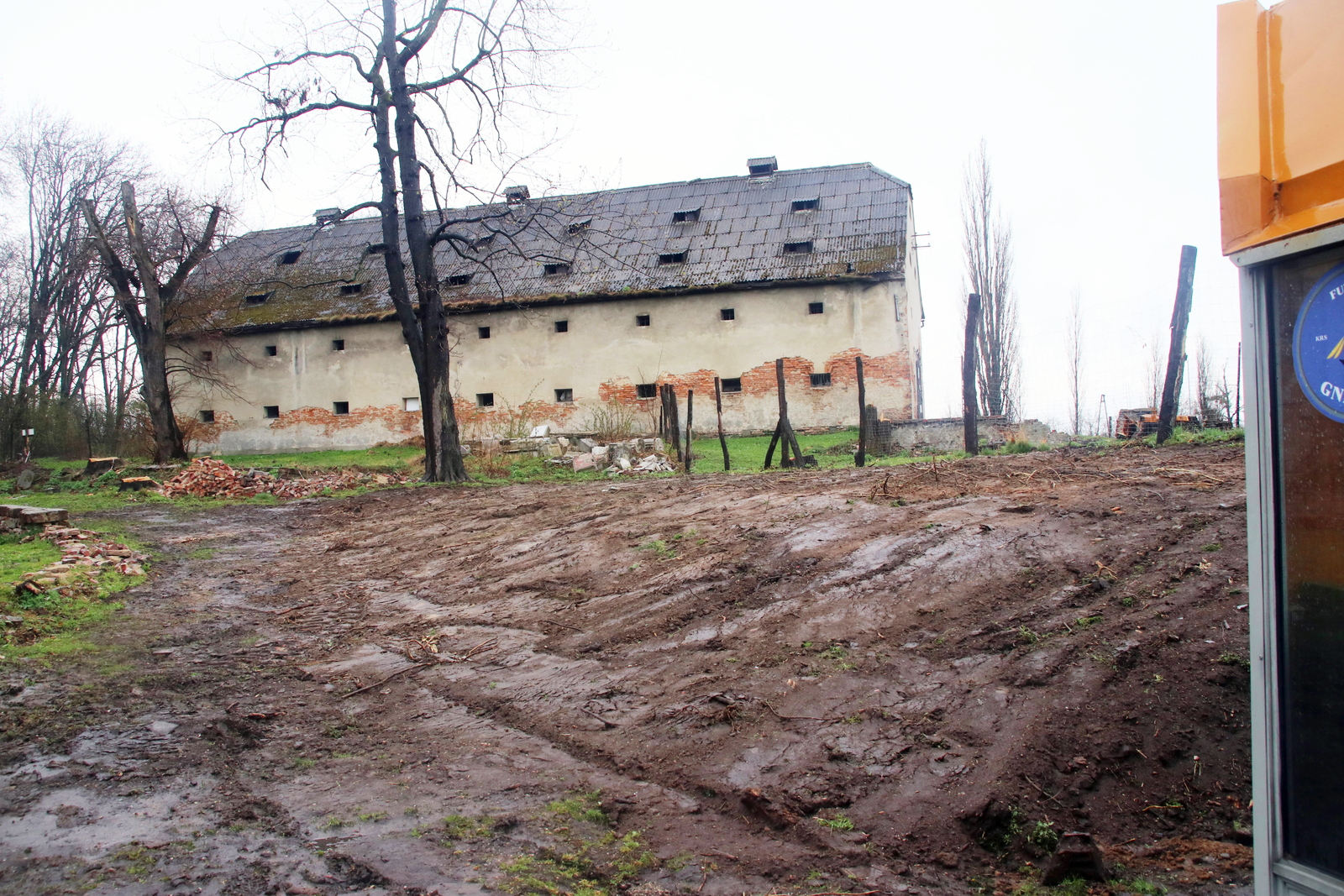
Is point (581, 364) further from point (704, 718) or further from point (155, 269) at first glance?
point (704, 718)

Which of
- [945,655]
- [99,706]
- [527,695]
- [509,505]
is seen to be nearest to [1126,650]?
[945,655]

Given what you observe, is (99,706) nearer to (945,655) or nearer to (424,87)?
(945,655)

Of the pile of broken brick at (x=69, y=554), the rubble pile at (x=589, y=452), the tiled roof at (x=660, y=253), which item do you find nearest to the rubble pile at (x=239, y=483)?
the rubble pile at (x=589, y=452)

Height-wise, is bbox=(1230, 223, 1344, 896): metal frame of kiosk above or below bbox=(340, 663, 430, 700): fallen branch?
above

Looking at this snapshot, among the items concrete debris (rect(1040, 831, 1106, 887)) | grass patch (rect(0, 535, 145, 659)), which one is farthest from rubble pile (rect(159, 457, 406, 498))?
concrete debris (rect(1040, 831, 1106, 887))

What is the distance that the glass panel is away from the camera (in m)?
2.07

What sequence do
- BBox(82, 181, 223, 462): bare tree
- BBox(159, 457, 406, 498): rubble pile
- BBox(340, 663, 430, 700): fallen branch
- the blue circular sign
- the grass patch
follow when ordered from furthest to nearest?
BBox(82, 181, 223, 462): bare tree < BBox(159, 457, 406, 498): rubble pile < the grass patch < BBox(340, 663, 430, 700): fallen branch < the blue circular sign

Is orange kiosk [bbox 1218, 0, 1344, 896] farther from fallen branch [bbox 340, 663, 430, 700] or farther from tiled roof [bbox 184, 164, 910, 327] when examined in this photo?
tiled roof [bbox 184, 164, 910, 327]

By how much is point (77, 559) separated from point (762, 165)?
928 inches

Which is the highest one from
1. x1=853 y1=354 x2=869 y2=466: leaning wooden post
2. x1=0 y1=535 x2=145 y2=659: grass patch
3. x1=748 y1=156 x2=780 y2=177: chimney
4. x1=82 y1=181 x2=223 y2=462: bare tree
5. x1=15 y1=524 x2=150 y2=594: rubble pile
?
x1=748 y1=156 x2=780 y2=177: chimney

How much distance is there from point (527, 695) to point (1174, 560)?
13.1ft

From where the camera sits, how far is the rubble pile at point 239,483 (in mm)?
15352

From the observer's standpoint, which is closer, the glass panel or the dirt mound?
the glass panel

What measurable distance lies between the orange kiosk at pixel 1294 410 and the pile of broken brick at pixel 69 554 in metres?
8.16
